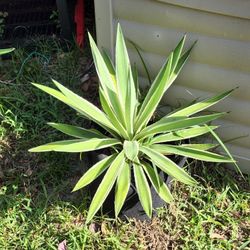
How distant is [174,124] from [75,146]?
0.43m

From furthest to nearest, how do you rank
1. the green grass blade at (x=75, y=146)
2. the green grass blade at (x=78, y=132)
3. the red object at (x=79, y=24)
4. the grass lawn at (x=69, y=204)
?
the red object at (x=79, y=24) → the grass lawn at (x=69, y=204) → the green grass blade at (x=78, y=132) → the green grass blade at (x=75, y=146)

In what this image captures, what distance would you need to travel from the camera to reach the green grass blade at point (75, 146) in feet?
6.88

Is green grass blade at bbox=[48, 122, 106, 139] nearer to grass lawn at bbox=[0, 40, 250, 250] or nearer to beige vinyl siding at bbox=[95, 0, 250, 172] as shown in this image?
grass lawn at bbox=[0, 40, 250, 250]

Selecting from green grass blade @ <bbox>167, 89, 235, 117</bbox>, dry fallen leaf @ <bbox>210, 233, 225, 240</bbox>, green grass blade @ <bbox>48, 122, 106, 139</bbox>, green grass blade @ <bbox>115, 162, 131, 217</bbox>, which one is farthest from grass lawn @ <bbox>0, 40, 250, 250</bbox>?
green grass blade @ <bbox>167, 89, 235, 117</bbox>

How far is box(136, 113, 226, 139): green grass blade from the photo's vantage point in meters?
2.14

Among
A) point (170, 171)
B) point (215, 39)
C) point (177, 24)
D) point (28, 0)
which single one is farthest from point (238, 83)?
point (28, 0)

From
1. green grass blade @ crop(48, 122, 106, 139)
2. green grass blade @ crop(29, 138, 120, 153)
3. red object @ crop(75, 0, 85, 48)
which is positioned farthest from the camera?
red object @ crop(75, 0, 85, 48)

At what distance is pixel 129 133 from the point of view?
222 cm

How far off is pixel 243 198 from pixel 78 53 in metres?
1.35

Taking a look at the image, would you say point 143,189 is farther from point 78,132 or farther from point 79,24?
point 79,24

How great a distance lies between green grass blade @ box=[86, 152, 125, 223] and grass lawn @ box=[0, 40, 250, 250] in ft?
1.02

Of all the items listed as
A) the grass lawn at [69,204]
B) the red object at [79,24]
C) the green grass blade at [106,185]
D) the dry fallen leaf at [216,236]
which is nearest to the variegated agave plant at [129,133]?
the green grass blade at [106,185]

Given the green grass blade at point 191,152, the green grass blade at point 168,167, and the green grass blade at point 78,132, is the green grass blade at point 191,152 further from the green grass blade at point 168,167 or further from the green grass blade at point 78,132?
the green grass blade at point 78,132

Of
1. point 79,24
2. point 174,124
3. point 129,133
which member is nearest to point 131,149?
point 129,133
